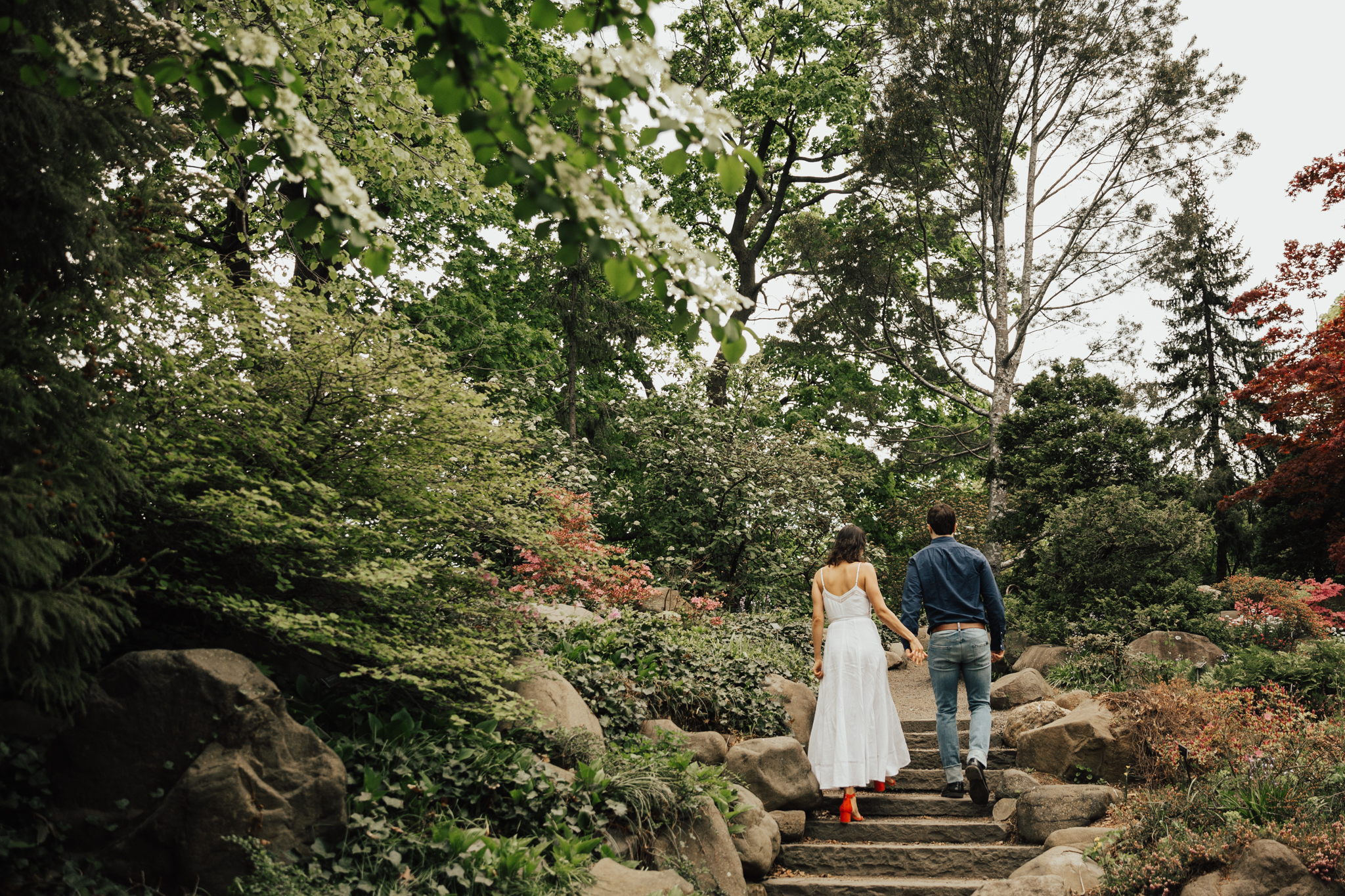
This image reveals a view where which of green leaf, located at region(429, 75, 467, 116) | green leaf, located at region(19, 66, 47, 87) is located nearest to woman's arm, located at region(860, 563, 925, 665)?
green leaf, located at region(429, 75, 467, 116)

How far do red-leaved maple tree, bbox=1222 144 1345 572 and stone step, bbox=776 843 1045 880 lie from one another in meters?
8.19

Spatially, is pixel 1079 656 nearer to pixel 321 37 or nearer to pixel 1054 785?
pixel 1054 785

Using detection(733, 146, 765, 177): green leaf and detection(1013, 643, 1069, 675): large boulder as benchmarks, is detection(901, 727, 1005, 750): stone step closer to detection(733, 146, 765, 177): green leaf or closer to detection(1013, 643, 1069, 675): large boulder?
detection(1013, 643, 1069, 675): large boulder

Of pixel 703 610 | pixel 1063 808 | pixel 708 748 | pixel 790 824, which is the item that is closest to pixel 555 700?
pixel 708 748

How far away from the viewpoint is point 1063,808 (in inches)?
206

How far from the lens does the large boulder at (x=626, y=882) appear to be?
3.85 metres

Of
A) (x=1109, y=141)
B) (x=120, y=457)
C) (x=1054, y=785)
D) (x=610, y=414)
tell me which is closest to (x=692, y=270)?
(x=120, y=457)

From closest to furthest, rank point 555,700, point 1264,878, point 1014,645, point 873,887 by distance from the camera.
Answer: point 1264,878, point 873,887, point 555,700, point 1014,645

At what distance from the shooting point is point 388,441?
4.61m

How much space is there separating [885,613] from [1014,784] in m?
1.51

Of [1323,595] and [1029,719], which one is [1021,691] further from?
[1323,595]

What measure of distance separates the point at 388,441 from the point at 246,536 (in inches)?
40.7

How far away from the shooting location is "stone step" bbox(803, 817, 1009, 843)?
5.53 metres

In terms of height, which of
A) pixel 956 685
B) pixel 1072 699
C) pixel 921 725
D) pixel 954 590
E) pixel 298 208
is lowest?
pixel 921 725
